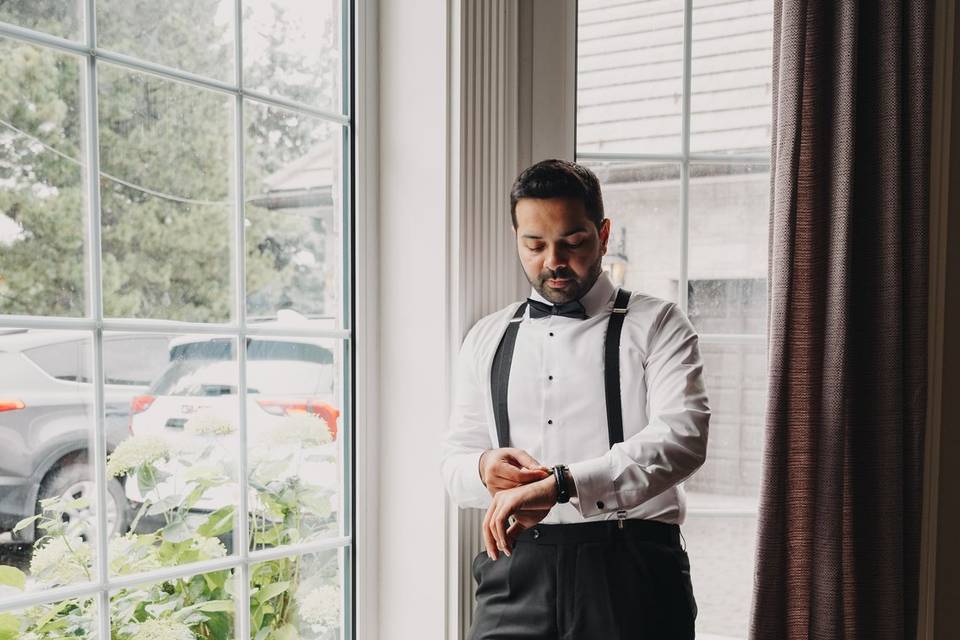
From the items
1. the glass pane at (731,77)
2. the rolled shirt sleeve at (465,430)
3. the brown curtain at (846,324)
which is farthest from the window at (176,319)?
the brown curtain at (846,324)

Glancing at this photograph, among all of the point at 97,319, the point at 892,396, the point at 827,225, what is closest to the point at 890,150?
the point at 827,225

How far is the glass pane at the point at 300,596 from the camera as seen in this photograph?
1.64 metres

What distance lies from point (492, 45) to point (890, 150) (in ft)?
2.80

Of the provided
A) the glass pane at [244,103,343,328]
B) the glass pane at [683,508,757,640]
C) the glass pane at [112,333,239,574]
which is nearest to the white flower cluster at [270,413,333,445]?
the glass pane at [112,333,239,574]

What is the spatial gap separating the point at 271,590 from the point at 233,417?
392 millimetres

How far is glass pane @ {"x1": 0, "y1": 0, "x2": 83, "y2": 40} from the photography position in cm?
124

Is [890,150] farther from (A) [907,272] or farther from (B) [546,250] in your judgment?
(B) [546,250]

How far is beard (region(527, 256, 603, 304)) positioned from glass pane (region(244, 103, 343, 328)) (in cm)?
55

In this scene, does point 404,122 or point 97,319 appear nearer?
point 97,319

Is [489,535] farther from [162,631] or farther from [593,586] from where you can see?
[162,631]

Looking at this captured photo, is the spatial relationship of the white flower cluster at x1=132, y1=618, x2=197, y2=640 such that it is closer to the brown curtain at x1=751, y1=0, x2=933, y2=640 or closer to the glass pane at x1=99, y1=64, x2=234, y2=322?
the glass pane at x1=99, y1=64, x2=234, y2=322

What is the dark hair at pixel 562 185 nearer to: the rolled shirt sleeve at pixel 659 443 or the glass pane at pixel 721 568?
the rolled shirt sleeve at pixel 659 443

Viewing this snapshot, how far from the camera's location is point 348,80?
1.80 metres

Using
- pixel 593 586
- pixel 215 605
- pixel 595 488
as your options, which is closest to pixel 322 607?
pixel 215 605
